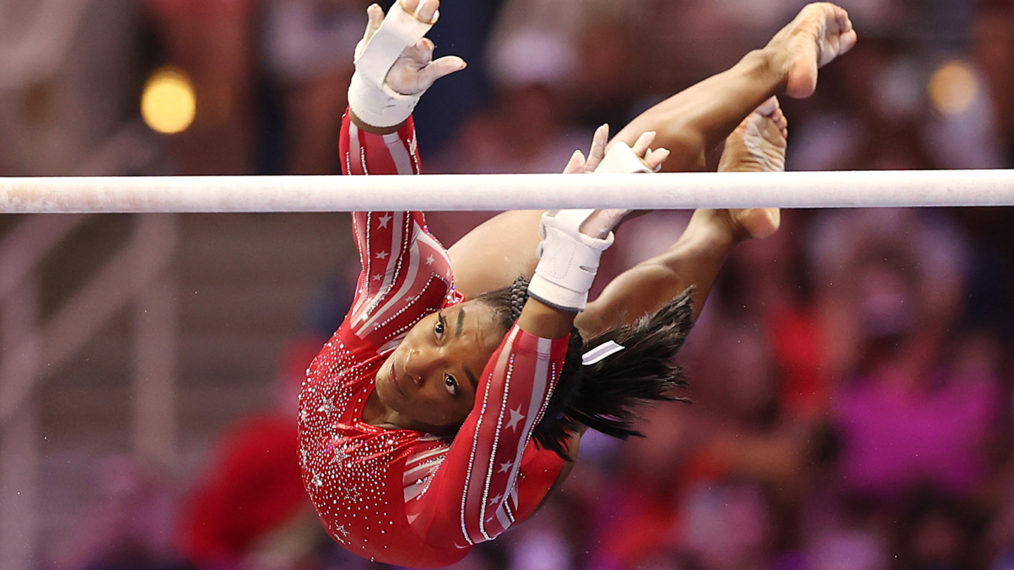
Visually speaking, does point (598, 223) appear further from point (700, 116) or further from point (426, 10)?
point (700, 116)

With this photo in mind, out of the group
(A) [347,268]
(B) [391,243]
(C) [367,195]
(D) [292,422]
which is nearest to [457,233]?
(A) [347,268]

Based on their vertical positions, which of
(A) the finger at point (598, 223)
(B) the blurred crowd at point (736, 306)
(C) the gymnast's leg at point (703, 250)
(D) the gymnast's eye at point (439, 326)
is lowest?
(B) the blurred crowd at point (736, 306)

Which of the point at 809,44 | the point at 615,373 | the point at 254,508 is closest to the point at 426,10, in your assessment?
the point at 615,373

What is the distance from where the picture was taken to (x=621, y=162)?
1367 millimetres

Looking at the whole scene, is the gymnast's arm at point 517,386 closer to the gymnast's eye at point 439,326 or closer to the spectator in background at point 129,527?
the gymnast's eye at point 439,326

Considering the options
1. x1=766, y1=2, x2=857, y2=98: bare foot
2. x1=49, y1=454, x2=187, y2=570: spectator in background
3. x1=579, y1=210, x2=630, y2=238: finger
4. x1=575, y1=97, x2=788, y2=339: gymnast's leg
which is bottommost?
x1=49, y1=454, x2=187, y2=570: spectator in background

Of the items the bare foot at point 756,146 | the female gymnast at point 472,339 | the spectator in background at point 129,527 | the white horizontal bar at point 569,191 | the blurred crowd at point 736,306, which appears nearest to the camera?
the white horizontal bar at point 569,191

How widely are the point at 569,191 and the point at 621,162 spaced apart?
122 mm

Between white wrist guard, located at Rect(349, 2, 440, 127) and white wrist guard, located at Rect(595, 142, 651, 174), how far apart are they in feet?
0.80

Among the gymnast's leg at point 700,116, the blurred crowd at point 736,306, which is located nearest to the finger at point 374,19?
the gymnast's leg at point 700,116

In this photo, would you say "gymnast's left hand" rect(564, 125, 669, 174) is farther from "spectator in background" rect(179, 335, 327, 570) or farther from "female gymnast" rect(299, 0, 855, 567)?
"spectator in background" rect(179, 335, 327, 570)

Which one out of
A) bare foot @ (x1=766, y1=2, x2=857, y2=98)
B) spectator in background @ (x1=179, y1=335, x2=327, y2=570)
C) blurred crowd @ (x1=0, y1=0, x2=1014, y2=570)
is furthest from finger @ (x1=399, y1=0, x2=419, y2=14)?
Answer: spectator in background @ (x1=179, y1=335, x2=327, y2=570)

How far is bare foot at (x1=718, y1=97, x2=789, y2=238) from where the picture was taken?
2039 mm

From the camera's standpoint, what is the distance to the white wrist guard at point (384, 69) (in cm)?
135
